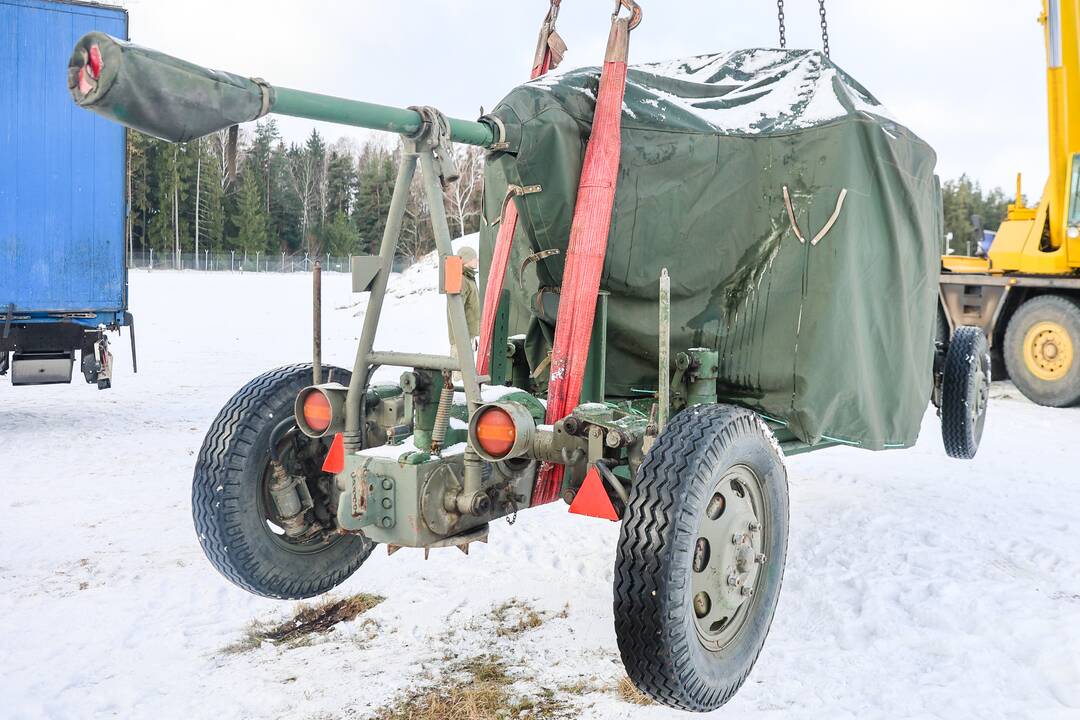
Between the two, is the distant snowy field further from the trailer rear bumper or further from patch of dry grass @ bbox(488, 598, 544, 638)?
the trailer rear bumper

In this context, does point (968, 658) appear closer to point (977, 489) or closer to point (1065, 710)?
point (1065, 710)

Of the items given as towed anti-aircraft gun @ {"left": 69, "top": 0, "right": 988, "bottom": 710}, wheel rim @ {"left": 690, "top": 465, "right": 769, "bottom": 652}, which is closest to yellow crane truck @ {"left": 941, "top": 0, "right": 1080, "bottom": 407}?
towed anti-aircraft gun @ {"left": 69, "top": 0, "right": 988, "bottom": 710}

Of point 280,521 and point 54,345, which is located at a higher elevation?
point 54,345

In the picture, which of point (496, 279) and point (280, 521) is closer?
point (280, 521)

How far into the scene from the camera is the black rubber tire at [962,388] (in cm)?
664

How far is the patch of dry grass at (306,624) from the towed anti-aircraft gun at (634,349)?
19cm

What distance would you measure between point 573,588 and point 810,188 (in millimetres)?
2371

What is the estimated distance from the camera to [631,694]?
348 cm

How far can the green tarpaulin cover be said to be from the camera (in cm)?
421

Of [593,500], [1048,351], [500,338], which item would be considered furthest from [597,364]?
[1048,351]

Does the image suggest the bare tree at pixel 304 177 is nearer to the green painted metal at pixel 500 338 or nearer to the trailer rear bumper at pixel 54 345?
the trailer rear bumper at pixel 54 345

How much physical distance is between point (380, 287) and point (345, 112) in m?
0.72

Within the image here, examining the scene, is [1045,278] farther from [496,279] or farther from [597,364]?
[496,279]

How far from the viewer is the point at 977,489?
22.0 ft
